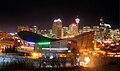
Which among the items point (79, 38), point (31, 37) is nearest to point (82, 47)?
point (79, 38)

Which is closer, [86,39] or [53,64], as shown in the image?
[53,64]

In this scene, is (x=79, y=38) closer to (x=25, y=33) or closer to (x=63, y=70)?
(x=25, y=33)

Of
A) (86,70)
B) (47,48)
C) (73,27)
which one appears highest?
(73,27)

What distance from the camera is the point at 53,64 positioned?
59.8 feet

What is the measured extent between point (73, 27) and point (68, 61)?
44.3 m

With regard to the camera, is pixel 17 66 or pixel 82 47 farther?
pixel 82 47

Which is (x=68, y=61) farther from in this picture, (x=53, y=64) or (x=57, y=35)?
(x=57, y=35)

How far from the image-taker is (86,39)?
39031 mm

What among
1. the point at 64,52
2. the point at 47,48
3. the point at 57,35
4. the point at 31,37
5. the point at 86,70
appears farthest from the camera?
the point at 57,35

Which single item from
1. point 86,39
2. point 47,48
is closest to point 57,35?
point 86,39

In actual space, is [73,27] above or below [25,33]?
above

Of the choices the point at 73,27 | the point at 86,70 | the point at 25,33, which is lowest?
the point at 86,70

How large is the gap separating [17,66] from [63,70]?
12.0 feet

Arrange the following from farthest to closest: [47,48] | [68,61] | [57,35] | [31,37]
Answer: [57,35] < [31,37] < [47,48] < [68,61]
